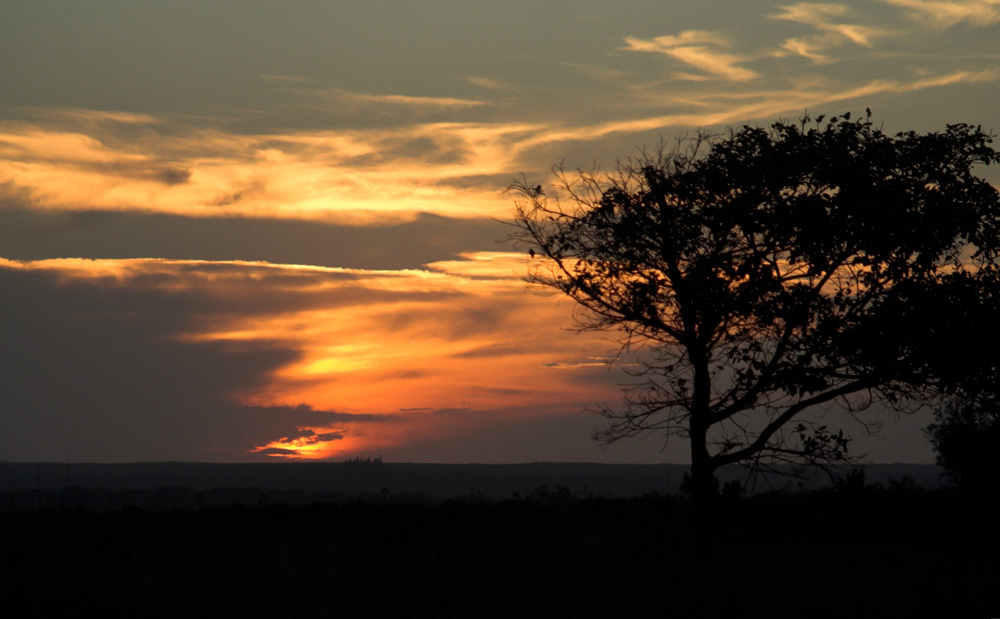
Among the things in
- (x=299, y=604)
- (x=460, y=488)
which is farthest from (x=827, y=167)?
(x=460, y=488)

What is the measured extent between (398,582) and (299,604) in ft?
5.83

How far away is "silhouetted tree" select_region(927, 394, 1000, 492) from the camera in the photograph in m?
34.6

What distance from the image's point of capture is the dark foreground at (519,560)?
12172 mm

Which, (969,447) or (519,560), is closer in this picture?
(519,560)

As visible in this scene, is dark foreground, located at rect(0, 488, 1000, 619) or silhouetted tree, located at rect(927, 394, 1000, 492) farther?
silhouetted tree, located at rect(927, 394, 1000, 492)

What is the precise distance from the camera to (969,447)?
38.1 m

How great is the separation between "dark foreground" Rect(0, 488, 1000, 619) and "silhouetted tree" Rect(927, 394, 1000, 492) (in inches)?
233

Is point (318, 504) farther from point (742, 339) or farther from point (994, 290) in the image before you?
point (994, 290)

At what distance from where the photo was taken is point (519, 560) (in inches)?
683

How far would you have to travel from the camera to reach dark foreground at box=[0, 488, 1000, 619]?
12.2 metres

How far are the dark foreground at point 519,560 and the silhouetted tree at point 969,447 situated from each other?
233 inches

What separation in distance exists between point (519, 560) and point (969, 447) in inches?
1124

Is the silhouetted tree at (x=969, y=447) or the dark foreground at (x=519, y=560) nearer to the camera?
the dark foreground at (x=519, y=560)

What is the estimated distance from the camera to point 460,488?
15338cm
